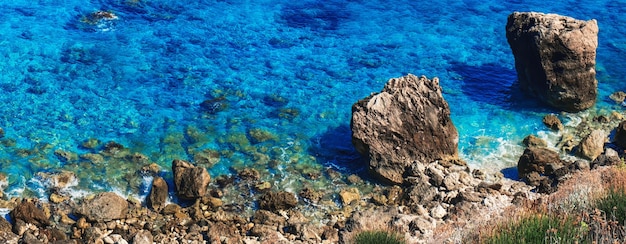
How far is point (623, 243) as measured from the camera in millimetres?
12727

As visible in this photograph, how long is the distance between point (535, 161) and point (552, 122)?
3688mm

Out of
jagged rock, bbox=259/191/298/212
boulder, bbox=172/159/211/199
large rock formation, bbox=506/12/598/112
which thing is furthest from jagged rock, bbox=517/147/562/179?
boulder, bbox=172/159/211/199

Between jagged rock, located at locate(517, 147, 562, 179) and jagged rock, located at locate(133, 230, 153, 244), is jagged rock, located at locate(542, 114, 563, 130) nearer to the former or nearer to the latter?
jagged rock, located at locate(517, 147, 562, 179)

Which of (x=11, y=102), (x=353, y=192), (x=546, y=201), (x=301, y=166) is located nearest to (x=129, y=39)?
(x=11, y=102)

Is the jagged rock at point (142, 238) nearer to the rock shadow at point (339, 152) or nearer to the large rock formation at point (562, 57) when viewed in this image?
the rock shadow at point (339, 152)

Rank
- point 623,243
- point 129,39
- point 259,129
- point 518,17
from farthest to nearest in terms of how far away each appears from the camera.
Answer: point 129,39
point 518,17
point 259,129
point 623,243

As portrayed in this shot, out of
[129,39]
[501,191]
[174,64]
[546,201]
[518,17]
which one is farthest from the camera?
[129,39]

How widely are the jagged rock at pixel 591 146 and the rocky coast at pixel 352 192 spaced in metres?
0.04

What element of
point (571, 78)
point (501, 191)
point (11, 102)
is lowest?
point (11, 102)

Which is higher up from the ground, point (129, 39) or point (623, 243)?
point (623, 243)

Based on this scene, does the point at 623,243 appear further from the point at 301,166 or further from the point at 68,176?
the point at 68,176

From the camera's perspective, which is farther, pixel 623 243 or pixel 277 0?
pixel 277 0

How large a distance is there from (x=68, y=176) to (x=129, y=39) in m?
11.5

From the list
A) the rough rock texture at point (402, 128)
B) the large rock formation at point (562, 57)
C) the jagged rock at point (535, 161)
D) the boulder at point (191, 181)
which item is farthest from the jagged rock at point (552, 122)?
the boulder at point (191, 181)
